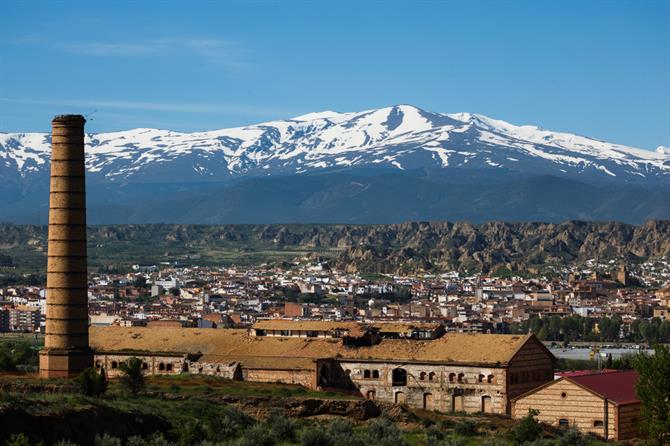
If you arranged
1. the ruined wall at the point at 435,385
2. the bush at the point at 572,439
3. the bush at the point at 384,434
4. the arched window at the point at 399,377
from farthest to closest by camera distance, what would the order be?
the arched window at the point at 399,377 < the ruined wall at the point at 435,385 < the bush at the point at 572,439 < the bush at the point at 384,434

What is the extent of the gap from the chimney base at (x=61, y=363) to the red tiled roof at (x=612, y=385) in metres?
17.5

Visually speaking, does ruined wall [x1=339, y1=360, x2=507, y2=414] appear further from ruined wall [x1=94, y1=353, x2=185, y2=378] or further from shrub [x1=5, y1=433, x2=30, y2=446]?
shrub [x1=5, y1=433, x2=30, y2=446]

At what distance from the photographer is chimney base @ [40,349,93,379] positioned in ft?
192

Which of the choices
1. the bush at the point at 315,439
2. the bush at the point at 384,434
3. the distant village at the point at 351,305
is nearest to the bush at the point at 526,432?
the bush at the point at 384,434

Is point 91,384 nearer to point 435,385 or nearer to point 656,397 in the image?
point 656,397

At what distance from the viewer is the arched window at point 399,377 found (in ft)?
219

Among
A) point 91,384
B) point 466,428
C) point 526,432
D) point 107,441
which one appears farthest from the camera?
point 466,428

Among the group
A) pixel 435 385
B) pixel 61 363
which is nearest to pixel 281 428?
pixel 61 363

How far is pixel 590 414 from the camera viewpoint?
58844 mm

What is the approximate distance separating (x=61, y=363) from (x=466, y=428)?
14672 millimetres

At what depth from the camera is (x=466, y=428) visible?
54094 mm

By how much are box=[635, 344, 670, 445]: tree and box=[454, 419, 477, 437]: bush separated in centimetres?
555

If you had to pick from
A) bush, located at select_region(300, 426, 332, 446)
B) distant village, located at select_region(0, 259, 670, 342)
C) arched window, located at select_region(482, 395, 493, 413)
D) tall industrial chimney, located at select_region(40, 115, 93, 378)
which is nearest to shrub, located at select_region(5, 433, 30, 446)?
bush, located at select_region(300, 426, 332, 446)

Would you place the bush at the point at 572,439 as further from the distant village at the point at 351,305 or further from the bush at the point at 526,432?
the distant village at the point at 351,305
